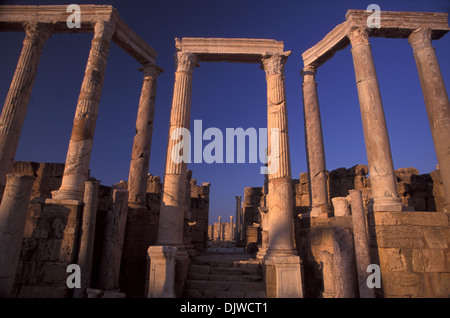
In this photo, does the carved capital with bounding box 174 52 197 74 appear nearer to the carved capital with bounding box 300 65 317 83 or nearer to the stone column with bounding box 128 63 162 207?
the stone column with bounding box 128 63 162 207

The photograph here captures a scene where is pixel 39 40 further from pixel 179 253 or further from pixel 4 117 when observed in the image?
pixel 179 253

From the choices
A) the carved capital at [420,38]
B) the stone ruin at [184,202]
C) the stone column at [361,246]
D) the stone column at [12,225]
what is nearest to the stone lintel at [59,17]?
the stone ruin at [184,202]

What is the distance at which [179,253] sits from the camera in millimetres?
8453

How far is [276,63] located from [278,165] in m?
4.59

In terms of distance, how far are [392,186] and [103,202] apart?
10444 mm

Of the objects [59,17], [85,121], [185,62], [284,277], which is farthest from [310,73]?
[59,17]

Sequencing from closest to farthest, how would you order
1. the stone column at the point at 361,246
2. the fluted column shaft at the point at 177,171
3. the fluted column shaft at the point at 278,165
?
the stone column at the point at 361,246 < the fluted column shaft at the point at 278,165 < the fluted column shaft at the point at 177,171

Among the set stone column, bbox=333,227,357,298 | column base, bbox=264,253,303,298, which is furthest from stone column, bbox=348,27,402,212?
column base, bbox=264,253,303,298

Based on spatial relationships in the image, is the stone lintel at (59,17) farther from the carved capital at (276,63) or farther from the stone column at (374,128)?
the stone column at (374,128)

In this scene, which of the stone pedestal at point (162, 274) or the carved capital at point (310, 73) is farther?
the carved capital at point (310, 73)

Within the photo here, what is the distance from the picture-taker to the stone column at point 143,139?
11.5 m

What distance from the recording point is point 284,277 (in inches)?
300

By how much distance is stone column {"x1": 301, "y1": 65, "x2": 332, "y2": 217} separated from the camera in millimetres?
11125
